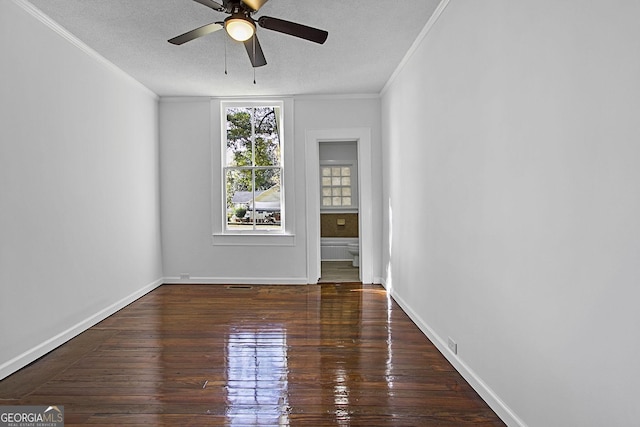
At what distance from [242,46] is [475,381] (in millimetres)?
3493

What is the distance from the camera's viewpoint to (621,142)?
132cm

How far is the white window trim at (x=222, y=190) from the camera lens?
571cm

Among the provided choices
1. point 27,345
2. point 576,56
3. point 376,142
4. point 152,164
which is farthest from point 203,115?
point 576,56

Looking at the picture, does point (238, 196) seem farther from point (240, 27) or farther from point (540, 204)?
point (540, 204)

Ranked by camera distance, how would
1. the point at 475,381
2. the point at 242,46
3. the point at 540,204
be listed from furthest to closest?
the point at 242,46 < the point at 475,381 < the point at 540,204

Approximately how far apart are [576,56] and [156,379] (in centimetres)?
298

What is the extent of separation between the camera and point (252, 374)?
109 inches

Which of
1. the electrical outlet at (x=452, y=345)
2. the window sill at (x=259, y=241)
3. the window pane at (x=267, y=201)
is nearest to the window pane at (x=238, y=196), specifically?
the window pane at (x=267, y=201)

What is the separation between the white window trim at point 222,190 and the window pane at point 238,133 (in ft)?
0.38

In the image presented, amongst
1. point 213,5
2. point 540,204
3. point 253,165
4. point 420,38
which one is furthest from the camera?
point 253,165

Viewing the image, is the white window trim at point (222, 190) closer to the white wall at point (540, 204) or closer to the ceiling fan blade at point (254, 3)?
the white wall at point (540, 204)

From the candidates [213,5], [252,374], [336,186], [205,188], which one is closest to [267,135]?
[205,188]

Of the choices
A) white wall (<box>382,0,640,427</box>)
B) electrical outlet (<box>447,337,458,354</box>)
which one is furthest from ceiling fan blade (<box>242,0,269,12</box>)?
electrical outlet (<box>447,337,458,354</box>)

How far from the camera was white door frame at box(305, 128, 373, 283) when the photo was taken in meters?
5.66
